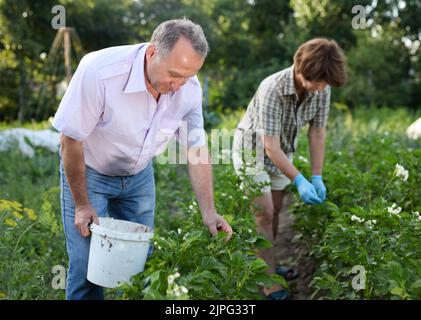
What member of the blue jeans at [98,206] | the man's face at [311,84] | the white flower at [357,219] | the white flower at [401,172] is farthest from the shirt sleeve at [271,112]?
the white flower at [357,219]

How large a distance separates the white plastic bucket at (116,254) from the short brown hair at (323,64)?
146cm

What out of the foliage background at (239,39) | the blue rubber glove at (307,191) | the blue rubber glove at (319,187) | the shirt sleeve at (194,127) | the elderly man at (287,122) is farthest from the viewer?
the foliage background at (239,39)

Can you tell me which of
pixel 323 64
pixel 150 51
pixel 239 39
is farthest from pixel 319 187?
pixel 239 39

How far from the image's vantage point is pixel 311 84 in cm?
310

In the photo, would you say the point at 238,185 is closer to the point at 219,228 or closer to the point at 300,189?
the point at 300,189

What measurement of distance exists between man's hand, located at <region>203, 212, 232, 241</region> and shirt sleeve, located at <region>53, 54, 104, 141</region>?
63 cm

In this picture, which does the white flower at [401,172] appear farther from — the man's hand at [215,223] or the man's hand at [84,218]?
the man's hand at [84,218]

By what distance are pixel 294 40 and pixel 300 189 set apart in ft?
41.2

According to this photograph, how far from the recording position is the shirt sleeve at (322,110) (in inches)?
136

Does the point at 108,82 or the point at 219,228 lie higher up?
the point at 108,82

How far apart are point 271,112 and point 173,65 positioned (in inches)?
49.4
